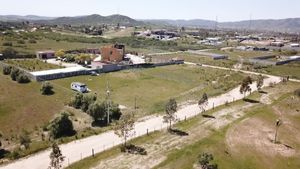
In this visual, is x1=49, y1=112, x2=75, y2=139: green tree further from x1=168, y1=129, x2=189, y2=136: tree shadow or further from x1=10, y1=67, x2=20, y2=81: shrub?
x1=10, y1=67, x2=20, y2=81: shrub

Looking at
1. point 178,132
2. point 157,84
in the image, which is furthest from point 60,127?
point 157,84

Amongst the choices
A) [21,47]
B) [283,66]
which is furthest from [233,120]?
[21,47]

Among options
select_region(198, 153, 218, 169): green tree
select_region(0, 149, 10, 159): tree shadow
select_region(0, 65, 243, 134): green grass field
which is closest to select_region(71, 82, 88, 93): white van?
select_region(0, 65, 243, 134): green grass field

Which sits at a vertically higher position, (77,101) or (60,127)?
(77,101)

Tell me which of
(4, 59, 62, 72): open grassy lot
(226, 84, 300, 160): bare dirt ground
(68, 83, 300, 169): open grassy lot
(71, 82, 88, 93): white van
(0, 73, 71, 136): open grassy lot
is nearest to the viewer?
(68, 83, 300, 169): open grassy lot

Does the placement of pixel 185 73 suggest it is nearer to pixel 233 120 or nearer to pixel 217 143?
pixel 233 120

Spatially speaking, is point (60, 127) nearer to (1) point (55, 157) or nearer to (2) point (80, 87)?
(1) point (55, 157)
